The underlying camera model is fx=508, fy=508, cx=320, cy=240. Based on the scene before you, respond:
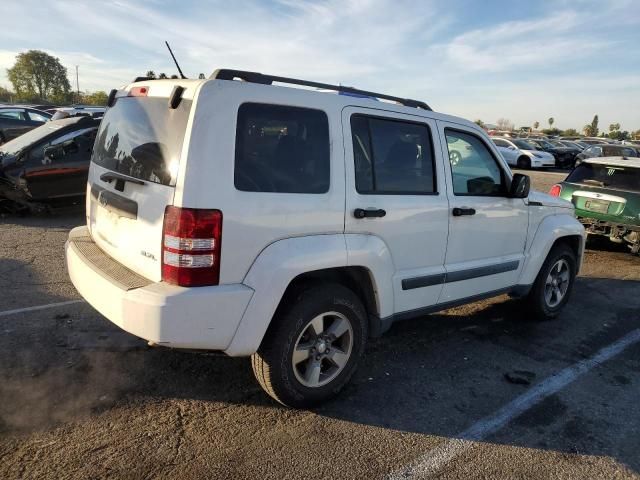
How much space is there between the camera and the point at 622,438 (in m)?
3.16

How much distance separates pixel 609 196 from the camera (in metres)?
7.54

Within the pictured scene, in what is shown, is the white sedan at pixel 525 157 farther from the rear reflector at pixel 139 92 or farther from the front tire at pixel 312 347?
the rear reflector at pixel 139 92

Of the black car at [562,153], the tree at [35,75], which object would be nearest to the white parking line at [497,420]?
the black car at [562,153]

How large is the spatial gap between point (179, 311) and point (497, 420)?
2139 mm

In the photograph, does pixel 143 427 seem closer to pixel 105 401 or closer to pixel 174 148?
pixel 105 401

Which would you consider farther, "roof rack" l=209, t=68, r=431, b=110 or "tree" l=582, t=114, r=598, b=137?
"tree" l=582, t=114, r=598, b=137

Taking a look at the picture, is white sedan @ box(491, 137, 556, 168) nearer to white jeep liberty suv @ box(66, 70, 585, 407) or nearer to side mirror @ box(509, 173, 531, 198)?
side mirror @ box(509, 173, 531, 198)

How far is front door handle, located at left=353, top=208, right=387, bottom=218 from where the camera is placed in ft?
10.5

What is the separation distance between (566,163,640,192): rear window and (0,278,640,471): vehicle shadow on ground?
3.43 metres

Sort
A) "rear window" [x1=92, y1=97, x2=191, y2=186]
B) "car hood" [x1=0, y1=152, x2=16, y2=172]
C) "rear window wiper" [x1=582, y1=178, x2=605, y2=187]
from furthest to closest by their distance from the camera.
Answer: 1. "car hood" [x1=0, y1=152, x2=16, y2=172]
2. "rear window wiper" [x1=582, y1=178, x2=605, y2=187]
3. "rear window" [x1=92, y1=97, x2=191, y2=186]

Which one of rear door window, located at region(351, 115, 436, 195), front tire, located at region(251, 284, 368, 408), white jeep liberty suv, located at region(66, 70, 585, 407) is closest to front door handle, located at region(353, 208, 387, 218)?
white jeep liberty suv, located at region(66, 70, 585, 407)

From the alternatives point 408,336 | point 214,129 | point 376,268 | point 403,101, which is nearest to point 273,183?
point 214,129

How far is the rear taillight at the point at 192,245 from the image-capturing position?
2625 millimetres

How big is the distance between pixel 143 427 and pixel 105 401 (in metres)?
0.40
